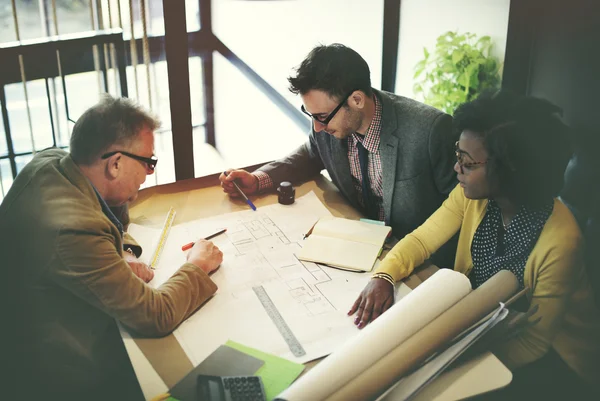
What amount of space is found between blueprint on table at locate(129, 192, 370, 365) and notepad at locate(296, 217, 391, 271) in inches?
1.1

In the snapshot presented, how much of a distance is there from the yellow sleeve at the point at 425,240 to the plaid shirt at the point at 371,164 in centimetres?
35

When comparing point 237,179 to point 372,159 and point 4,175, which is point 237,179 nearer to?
point 372,159

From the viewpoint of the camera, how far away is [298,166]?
86.3 inches

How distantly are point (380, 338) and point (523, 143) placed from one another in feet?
2.11

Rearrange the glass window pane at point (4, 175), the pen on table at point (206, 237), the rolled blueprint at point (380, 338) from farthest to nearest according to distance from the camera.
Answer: the glass window pane at point (4, 175) → the pen on table at point (206, 237) → the rolled blueprint at point (380, 338)

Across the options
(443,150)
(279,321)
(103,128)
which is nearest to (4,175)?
(103,128)

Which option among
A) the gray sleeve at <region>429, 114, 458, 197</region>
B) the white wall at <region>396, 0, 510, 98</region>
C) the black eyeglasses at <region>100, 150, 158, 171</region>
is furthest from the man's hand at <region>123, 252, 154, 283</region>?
the white wall at <region>396, 0, 510, 98</region>

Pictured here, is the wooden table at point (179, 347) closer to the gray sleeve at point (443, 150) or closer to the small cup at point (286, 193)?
the small cup at point (286, 193)

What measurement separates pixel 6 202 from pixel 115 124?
0.33 m

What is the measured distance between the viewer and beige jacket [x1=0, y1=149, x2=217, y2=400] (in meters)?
1.32

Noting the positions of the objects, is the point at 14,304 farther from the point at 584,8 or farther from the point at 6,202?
the point at 584,8

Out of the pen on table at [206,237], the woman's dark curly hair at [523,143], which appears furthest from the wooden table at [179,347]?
the woman's dark curly hair at [523,143]

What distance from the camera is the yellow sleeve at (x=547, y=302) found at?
1.48 metres

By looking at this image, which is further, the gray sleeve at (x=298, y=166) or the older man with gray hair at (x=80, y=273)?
the gray sleeve at (x=298, y=166)
